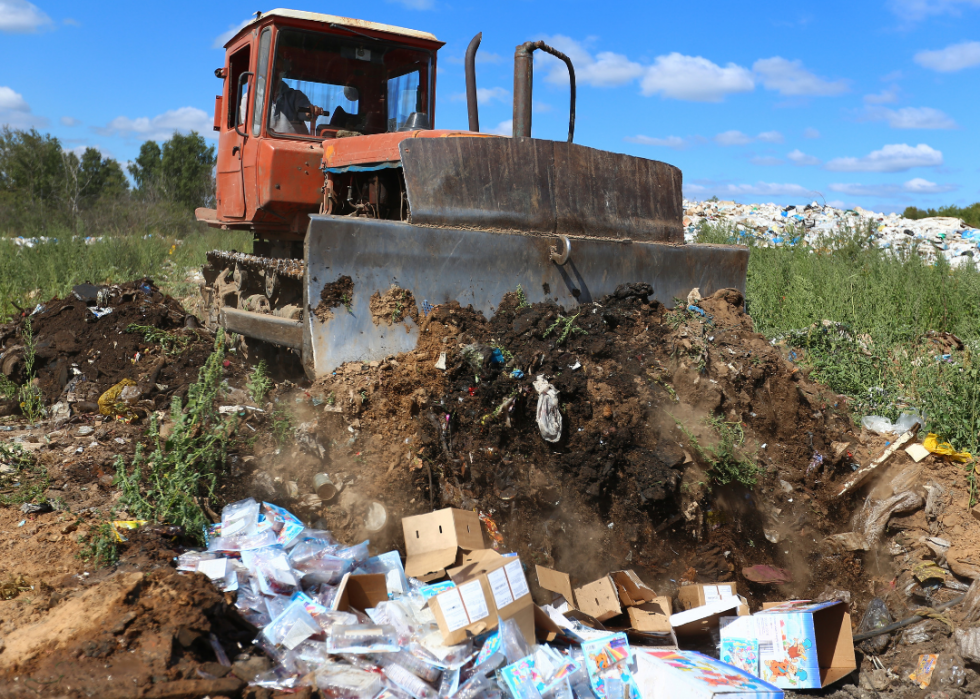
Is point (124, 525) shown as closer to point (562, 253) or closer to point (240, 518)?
point (240, 518)

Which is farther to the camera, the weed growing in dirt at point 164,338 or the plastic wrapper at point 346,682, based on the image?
the weed growing in dirt at point 164,338

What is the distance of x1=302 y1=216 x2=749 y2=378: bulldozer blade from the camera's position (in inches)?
153

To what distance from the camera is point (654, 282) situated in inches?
195

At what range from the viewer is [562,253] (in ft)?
14.4

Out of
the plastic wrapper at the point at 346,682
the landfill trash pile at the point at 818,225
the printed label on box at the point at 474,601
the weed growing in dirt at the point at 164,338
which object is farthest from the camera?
the landfill trash pile at the point at 818,225

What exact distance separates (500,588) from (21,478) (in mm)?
2602

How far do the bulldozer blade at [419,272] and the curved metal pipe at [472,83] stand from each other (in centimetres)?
147

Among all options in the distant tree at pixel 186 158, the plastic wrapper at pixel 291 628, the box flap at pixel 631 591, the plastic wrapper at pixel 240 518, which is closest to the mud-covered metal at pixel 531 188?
the plastic wrapper at pixel 240 518

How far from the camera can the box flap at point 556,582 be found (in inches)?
134

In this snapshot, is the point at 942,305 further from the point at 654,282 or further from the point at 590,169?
the point at 590,169

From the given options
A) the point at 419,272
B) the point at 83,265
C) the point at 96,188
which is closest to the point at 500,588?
the point at 419,272

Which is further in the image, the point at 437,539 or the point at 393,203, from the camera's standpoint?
the point at 393,203

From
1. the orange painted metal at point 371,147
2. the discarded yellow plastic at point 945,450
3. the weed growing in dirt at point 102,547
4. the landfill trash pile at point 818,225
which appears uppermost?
the landfill trash pile at point 818,225

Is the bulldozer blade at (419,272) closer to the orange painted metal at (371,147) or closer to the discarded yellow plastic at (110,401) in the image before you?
the orange painted metal at (371,147)
